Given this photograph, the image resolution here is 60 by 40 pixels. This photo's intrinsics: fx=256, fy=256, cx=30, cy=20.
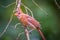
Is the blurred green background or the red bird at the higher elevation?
the blurred green background

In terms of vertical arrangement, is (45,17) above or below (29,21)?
above

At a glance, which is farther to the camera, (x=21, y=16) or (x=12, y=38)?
(x=12, y=38)

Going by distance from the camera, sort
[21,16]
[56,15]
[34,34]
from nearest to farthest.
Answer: [21,16] → [34,34] → [56,15]

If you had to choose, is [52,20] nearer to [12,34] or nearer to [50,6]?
[50,6]

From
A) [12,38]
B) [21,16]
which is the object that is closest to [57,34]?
[12,38]

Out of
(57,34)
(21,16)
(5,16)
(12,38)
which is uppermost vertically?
(5,16)

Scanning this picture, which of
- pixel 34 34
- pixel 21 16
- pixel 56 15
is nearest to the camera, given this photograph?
pixel 21 16

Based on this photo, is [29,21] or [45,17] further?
[45,17]

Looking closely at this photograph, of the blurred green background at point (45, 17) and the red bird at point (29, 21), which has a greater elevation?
the blurred green background at point (45, 17)

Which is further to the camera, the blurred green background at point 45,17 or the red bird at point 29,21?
the blurred green background at point 45,17

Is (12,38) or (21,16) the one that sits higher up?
(12,38)

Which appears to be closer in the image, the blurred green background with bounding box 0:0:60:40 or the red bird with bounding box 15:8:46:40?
the red bird with bounding box 15:8:46:40
